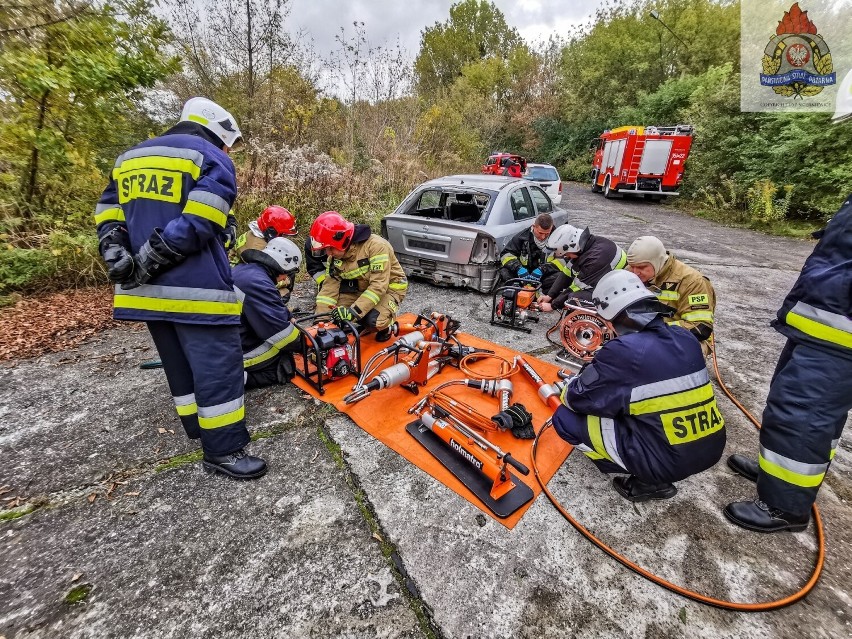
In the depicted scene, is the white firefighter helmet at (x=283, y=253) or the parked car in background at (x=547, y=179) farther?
the parked car in background at (x=547, y=179)

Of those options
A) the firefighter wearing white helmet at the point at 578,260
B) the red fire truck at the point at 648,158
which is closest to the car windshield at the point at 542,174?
the red fire truck at the point at 648,158

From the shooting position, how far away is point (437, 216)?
20.6 ft

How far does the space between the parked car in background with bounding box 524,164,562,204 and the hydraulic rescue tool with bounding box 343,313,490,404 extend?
10.6 m

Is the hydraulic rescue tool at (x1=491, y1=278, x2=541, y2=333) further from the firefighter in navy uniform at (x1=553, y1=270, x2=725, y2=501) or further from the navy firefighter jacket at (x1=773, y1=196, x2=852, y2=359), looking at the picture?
the navy firefighter jacket at (x1=773, y1=196, x2=852, y2=359)

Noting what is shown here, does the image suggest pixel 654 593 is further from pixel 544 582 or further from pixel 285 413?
pixel 285 413

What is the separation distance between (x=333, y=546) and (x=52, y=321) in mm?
4409

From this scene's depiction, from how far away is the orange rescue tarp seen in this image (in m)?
2.43

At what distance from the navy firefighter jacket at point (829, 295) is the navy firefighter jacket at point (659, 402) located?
527mm

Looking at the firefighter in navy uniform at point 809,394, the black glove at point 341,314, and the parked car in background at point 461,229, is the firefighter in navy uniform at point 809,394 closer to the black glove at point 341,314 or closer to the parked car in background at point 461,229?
the black glove at point 341,314

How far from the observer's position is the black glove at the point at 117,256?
6.43 feet

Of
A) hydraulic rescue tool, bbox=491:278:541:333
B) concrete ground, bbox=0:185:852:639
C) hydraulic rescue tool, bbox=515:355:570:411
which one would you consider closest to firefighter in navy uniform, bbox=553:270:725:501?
concrete ground, bbox=0:185:852:639

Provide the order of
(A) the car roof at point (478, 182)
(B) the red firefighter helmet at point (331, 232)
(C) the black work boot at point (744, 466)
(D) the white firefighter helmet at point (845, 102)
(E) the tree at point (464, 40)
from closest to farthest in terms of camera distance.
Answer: (D) the white firefighter helmet at point (845, 102), (C) the black work boot at point (744, 466), (B) the red firefighter helmet at point (331, 232), (A) the car roof at point (478, 182), (E) the tree at point (464, 40)

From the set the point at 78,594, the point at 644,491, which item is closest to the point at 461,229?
the point at 644,491

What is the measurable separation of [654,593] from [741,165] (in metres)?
16.3
